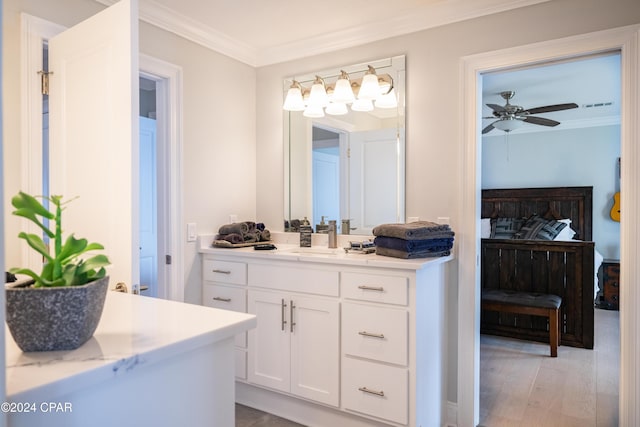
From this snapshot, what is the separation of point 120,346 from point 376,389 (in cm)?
168

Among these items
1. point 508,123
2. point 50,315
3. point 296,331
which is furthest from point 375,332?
point 508,123

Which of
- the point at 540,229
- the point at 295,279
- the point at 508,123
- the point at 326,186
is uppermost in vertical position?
the point at 508,123

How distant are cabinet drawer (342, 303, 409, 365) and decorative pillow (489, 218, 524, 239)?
4.65 meters

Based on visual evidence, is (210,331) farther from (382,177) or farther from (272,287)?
(382,177)

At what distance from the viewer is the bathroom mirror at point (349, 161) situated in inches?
104

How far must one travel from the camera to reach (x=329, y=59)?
2912mm

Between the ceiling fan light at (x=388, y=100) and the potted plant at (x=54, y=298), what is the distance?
2213 millimetres

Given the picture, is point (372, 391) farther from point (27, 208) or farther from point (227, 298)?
point (27, 208)

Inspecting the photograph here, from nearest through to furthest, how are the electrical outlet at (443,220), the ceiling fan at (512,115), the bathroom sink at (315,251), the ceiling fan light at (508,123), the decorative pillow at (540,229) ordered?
the electrical outlet at (443,220), the bathroom sink at (315,251), the ceiling fan at (512,115), the ceiling fan light at (508,123), the decorative pillow at (540,229)

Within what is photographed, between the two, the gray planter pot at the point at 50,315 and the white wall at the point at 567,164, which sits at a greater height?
the white wall at the point at 567,164

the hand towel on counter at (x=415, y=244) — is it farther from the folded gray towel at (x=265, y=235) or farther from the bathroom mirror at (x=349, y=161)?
the folded gray towel at (x=265, y=235)

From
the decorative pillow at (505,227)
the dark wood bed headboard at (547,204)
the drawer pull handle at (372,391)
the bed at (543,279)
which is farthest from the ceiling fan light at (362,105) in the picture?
the dark wood bed headboard at (547,204)

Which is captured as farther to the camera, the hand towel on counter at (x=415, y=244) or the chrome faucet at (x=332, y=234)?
the chrome faucet at (x=332, y=234)

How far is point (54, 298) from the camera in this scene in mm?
685
